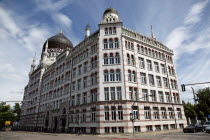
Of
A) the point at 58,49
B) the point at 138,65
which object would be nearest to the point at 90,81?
the point at 138,65

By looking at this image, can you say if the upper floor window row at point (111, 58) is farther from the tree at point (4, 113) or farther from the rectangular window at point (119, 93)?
the tree at point (4, 113)

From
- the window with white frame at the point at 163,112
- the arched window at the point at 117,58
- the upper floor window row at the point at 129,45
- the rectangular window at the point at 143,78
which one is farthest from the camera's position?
the window with white frame at the point at 163,112

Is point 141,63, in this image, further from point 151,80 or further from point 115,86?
point 115,86

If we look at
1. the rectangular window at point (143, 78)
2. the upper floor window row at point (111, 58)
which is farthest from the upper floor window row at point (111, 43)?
the rectangular window at point (143, 78)

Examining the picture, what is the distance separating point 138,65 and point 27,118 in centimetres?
5458

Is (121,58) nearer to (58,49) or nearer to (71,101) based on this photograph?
(71,101)

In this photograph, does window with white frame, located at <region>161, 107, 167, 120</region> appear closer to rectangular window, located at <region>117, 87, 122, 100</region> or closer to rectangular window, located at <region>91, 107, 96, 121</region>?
rectangular window, located at <region>117, 87, 122, 100</region>

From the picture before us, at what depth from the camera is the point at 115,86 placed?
2903 cm

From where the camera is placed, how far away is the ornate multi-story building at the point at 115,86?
28.1 meters

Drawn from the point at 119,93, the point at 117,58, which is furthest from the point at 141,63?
the point at 119,93

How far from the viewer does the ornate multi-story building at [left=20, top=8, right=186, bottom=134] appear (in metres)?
28.1

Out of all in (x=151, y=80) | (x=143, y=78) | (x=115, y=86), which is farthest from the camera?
(x=151, y=80)

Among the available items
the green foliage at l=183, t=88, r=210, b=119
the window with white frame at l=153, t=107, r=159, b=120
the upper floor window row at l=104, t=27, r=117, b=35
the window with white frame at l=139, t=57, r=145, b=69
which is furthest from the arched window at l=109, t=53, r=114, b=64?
the green foliage at l=183, t=88, r=210, b=119

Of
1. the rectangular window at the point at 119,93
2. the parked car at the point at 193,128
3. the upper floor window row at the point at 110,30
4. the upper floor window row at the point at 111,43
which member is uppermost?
the upper floor window row at the point at 110,30
